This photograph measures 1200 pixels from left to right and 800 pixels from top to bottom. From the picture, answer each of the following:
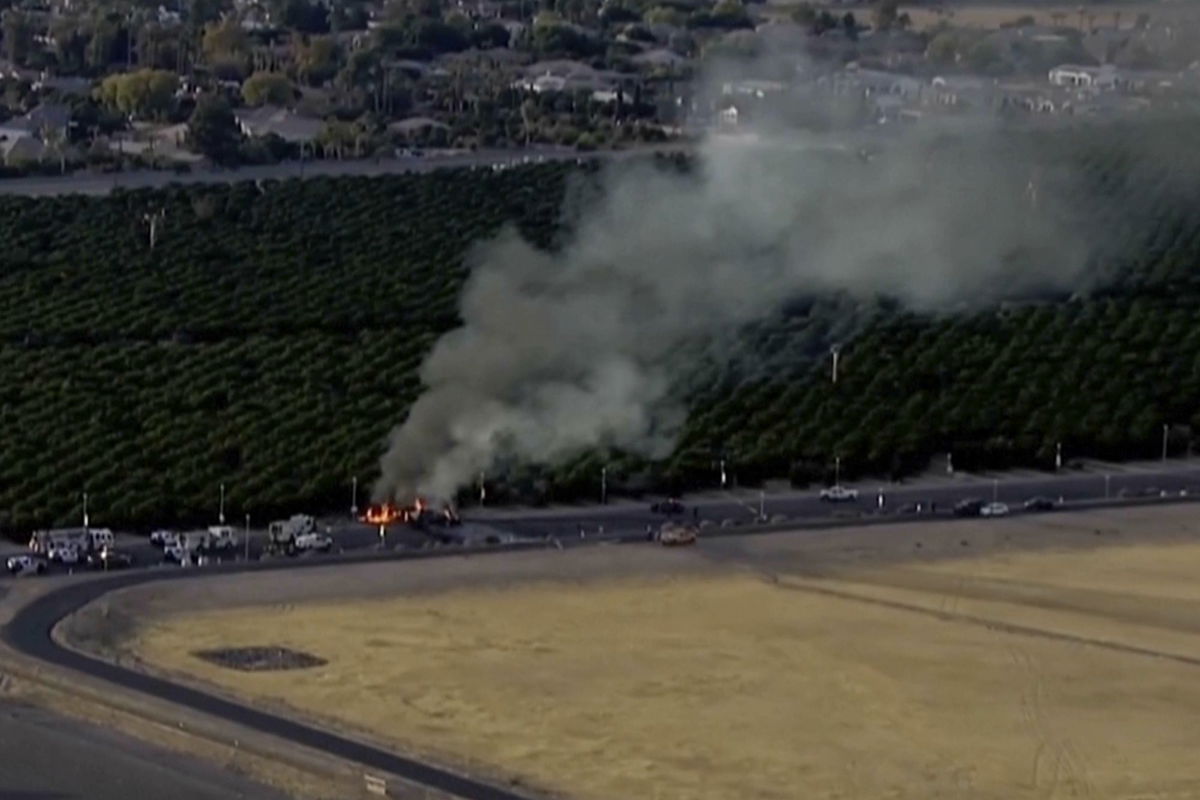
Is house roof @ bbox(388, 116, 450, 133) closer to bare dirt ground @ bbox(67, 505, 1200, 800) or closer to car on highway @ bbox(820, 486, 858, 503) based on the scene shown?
car on highway @ bbox(820, 486, 858, 503)

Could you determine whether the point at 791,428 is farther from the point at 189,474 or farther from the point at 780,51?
the point at 780,51

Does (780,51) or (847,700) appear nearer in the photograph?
(847,700)

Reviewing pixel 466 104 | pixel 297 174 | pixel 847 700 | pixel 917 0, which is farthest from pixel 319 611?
pixel 466 104

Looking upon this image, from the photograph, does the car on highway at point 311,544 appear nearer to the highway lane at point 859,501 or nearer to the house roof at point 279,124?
the highway lane at point 859,501

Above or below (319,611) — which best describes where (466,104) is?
above

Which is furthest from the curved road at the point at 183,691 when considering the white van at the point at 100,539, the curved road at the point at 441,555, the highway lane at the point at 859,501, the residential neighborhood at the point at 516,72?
the residential neighborhood at the point at 516,72

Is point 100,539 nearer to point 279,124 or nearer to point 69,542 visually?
point 69,542

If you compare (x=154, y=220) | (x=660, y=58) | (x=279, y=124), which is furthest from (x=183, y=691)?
(x=660, y=58)
